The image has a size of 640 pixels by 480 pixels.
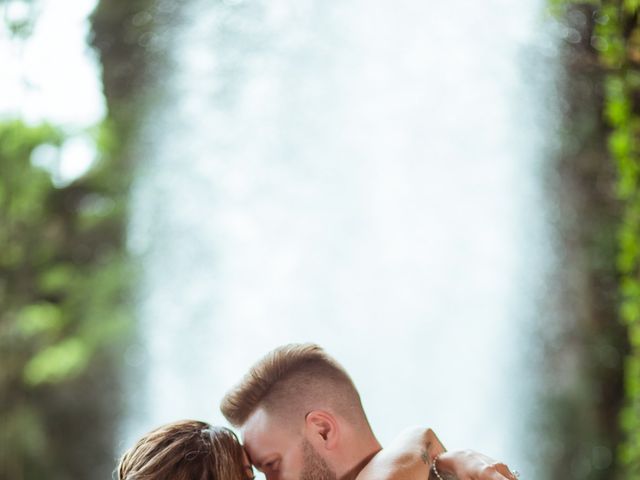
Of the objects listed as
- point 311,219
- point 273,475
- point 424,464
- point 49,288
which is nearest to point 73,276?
point 49,288

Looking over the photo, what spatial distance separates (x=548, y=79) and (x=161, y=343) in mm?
3292

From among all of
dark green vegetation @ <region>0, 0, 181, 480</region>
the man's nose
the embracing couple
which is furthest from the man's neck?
Result: dark green vegetation @ <region>0, 0, 181, 480</region>

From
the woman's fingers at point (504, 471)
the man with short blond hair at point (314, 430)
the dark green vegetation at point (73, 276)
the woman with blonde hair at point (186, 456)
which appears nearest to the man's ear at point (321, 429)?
the man with short blond hair at point (314, 430)

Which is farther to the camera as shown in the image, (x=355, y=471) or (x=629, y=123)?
(x=629, y=123)

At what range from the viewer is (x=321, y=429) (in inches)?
57.3

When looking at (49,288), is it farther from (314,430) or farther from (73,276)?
(314,430)

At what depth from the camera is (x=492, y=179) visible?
651 cm

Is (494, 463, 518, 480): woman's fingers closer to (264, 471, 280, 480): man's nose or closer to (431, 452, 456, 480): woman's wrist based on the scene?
(431, 452, 456, 480): woman's wrist

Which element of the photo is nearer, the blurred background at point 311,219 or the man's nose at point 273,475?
the man's nose at point 273,475

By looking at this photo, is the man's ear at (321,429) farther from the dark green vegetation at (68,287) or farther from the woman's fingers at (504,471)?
the dark green vegetation at (68,287)

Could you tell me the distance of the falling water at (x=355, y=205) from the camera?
6145 millimetres

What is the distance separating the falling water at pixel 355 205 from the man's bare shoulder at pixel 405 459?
436 centimetres

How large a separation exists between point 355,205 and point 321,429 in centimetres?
510

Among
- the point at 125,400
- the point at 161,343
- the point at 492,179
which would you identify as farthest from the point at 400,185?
the point at 125,400
